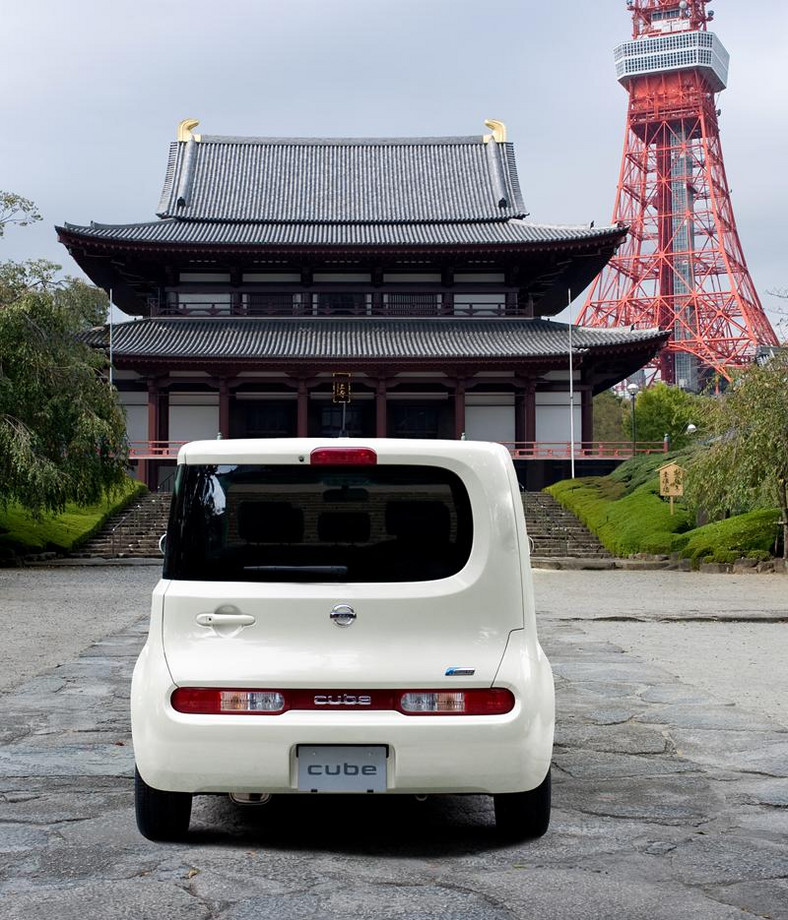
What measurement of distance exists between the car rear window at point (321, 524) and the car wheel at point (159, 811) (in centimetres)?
88

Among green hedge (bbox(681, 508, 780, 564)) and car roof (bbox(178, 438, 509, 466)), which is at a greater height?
car roof (bbox(178, 438, 509, 466))

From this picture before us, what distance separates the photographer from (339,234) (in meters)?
42.5

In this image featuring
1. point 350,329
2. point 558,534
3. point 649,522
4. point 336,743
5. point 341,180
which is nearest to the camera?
point 336,743

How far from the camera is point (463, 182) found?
47.2m

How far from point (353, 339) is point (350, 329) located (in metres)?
1.33

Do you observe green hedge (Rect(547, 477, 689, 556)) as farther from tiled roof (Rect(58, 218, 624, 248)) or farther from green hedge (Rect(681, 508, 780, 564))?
tiled roof (Rect(58, 218, 624, 248))

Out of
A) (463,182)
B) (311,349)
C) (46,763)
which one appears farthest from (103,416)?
(463,182)

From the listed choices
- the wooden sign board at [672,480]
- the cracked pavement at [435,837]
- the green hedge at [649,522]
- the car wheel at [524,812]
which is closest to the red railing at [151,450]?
the green hedge at [649,522]

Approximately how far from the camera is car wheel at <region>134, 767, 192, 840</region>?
4.43m

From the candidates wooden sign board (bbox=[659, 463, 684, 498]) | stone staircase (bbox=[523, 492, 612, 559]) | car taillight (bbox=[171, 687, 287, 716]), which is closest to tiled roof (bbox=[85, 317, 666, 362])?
stone staircase (bbox=[523, 492, 612, 559])

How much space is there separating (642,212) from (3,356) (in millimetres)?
74782

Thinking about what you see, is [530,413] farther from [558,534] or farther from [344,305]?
[558,534]

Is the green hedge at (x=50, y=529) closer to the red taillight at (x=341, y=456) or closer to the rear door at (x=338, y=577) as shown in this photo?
the rear door at (x=338, y=577)

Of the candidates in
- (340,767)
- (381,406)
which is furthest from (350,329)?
(340,767)
